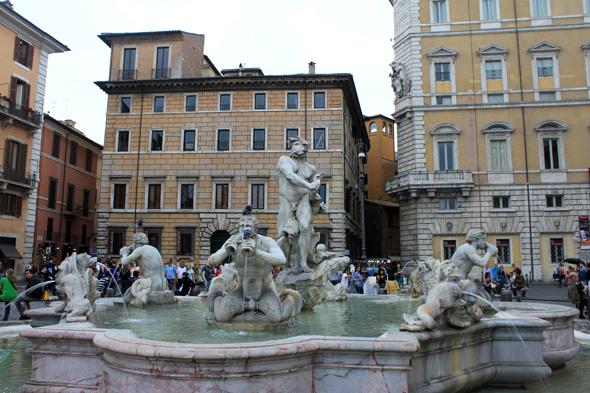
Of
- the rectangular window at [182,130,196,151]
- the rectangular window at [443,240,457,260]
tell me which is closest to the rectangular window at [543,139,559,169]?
the rectangular window at [443,240,457,260]

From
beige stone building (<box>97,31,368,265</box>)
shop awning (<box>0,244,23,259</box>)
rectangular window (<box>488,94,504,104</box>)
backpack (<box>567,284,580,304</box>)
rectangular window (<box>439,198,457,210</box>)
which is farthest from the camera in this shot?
beige stone building (<box>97,31,368,265</box>)

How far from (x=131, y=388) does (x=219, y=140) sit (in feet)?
100.0

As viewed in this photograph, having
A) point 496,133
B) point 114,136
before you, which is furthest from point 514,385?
point 114,136

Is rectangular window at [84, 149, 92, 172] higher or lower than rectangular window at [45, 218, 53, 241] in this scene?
higher

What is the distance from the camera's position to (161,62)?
35219 millimetres

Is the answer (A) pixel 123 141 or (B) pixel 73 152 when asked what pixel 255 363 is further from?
(B) pixel 73 152

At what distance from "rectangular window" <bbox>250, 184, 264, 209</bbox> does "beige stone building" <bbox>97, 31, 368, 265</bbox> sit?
7cm

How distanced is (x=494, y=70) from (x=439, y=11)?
17.2 ft

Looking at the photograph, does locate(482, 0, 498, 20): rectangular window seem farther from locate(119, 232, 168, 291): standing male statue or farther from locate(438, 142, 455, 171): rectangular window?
locate(119, 232, 168, 291): standing male statue

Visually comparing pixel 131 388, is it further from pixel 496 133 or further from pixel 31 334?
pixel 496 133

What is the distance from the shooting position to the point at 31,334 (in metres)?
4.04

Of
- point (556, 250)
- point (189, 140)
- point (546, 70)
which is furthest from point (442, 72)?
point (189, 140)

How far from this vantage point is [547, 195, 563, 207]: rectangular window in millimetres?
27875

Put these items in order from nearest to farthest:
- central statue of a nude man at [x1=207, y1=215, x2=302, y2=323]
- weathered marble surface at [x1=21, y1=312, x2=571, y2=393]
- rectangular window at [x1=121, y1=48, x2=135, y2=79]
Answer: weathered marble surface at [x1=21, y1=312, x2=571, y2=393], central statue of a nude man at [x1=207, y1=215, x2=302, y2=323], rectangular window at [x1=121, y1=48, x2=135, y2=79]
